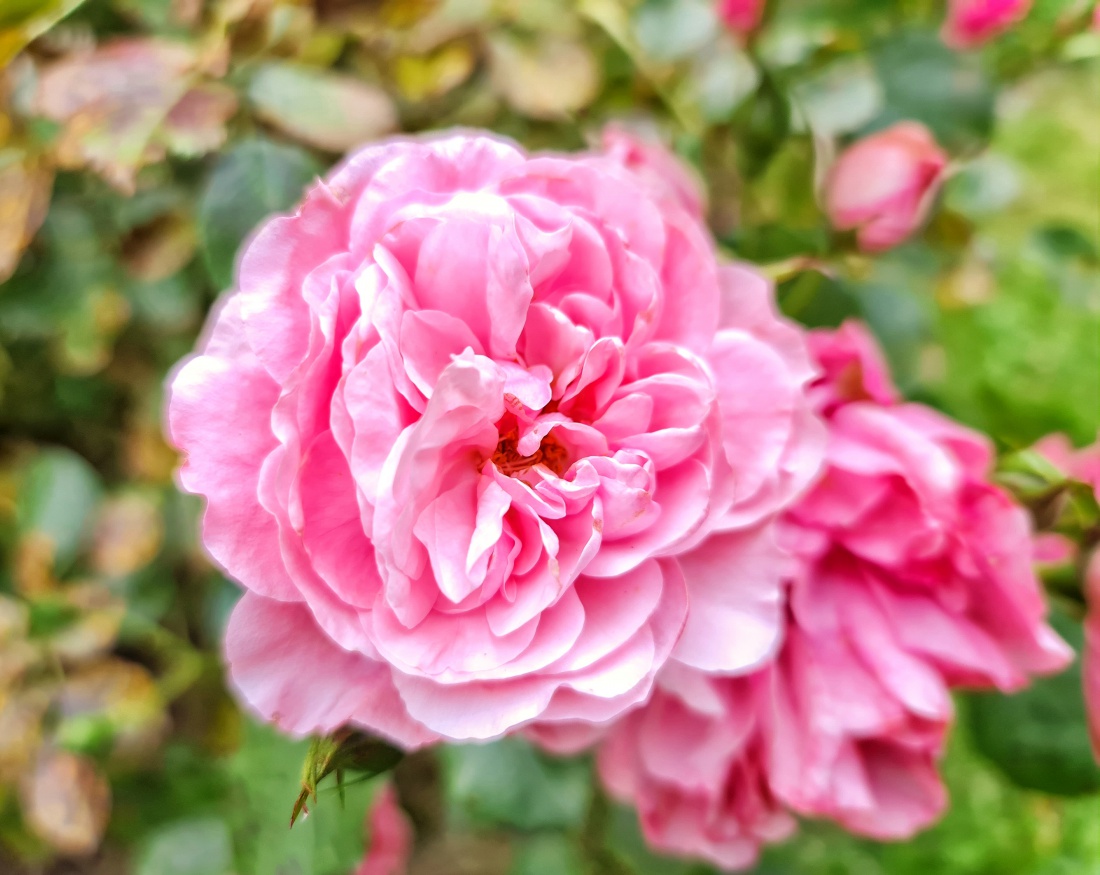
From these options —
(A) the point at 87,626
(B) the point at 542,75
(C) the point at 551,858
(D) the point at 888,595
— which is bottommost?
(C) the point at 551,858

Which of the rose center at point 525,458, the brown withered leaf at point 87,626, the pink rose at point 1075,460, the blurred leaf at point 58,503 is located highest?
the rose center at point 525,458

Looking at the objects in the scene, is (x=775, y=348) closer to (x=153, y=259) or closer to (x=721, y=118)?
(x=721, y=118)

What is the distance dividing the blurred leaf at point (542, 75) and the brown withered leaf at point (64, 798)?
37 centimetres

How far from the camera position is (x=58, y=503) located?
0.39m

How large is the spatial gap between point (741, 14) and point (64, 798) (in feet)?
1.61

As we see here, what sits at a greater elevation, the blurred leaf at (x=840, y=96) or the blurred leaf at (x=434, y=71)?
the blurred leaf at (x=434, y=71)

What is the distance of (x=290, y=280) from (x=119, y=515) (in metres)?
0.27

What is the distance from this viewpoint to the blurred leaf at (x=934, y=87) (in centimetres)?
37

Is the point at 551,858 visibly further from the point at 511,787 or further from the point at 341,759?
the point at 341,759

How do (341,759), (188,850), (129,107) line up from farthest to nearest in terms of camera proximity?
(188,850)
(129,107)
(341,759)

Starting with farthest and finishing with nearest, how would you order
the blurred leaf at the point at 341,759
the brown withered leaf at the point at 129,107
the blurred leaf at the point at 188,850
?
the blurred leaf at the point at 188,850 → the brown withered leaf at the point at 129,107 → the blurred leaf at the point at 341,759

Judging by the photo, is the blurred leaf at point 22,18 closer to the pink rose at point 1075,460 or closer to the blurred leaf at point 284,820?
the blurred leaf at point 284,820

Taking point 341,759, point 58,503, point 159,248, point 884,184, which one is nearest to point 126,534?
point 58,503

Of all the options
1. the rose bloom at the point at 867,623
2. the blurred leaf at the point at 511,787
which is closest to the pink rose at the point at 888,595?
the rose bloom at the point at 867,623
